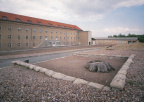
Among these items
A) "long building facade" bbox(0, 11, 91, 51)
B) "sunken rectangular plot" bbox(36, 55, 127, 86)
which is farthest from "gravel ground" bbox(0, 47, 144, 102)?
"long building facade" bbox(0, 11, 91, 51)

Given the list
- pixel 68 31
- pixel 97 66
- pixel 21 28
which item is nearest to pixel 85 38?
pixel 68 31

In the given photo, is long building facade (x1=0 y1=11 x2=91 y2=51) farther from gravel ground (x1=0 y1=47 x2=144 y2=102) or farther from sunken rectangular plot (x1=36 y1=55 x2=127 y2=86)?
gravel ground (x1=0 y1=47 x2=144 y2=102)

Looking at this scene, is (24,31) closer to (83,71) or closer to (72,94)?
(83,71)

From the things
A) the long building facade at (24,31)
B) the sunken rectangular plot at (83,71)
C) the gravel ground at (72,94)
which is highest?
the long building facade at (24,31)

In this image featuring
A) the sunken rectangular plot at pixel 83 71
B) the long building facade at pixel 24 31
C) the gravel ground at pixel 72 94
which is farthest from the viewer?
the long building facade at pixel 24 31

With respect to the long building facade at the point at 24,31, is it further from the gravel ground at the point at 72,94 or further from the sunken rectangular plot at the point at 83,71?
the gravel ground at the point at 72,94

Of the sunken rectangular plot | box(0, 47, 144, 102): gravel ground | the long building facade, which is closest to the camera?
box(0, 47, 144, 102): gravel ground

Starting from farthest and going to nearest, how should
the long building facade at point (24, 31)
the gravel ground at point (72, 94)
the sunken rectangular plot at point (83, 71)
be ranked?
the long building facade at point (24, 31) < the sunken rectangular plot at point (83, 71) < the gravel ground at point (72, 94)

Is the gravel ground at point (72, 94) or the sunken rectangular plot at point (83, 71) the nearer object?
the gravel ground at point (72, 94)

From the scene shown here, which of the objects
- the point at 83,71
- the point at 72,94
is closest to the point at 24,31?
the point at 83,71

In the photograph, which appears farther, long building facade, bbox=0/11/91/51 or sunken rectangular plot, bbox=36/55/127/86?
long building facade, bbox=0/11/91/51

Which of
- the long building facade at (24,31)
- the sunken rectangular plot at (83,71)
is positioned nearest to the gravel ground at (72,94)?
the sunken rectangular plot at (83,71)

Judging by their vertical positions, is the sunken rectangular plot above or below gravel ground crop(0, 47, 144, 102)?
below

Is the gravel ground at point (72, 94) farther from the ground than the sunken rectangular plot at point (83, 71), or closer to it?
farther from the ground
